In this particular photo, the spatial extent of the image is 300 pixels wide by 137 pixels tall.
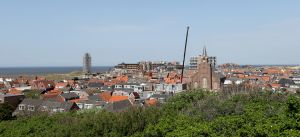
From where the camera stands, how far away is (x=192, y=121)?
1889 cm

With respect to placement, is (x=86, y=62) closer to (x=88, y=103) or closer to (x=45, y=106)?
(x=88, y=103)

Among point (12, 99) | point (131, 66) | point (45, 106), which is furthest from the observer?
point (131, 66)

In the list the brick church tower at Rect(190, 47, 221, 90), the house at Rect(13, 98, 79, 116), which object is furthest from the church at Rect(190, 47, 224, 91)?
the house at Rect(13, 98, 79, 116)

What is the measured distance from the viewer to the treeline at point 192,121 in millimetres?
15180

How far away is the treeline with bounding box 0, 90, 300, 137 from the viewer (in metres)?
15.2

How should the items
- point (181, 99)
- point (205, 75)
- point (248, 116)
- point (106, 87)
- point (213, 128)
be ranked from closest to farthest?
point (213, 128), point (248, 116), point (181, 99), point (205, 75), point (106, 87)

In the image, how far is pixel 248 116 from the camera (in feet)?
57.9

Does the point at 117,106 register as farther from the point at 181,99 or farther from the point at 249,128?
the point at 249,128

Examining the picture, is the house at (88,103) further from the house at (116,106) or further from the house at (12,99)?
the house at (12,99)

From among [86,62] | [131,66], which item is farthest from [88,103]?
[86,62]

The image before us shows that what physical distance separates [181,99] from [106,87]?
2034 inches

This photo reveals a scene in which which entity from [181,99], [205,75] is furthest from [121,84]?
[181,99]

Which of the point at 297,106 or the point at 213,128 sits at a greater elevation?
the point at 297,106

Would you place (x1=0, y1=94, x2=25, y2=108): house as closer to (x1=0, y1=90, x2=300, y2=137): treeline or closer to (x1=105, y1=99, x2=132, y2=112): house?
(x1=105, y1=99, x2=132, y2=112): house
